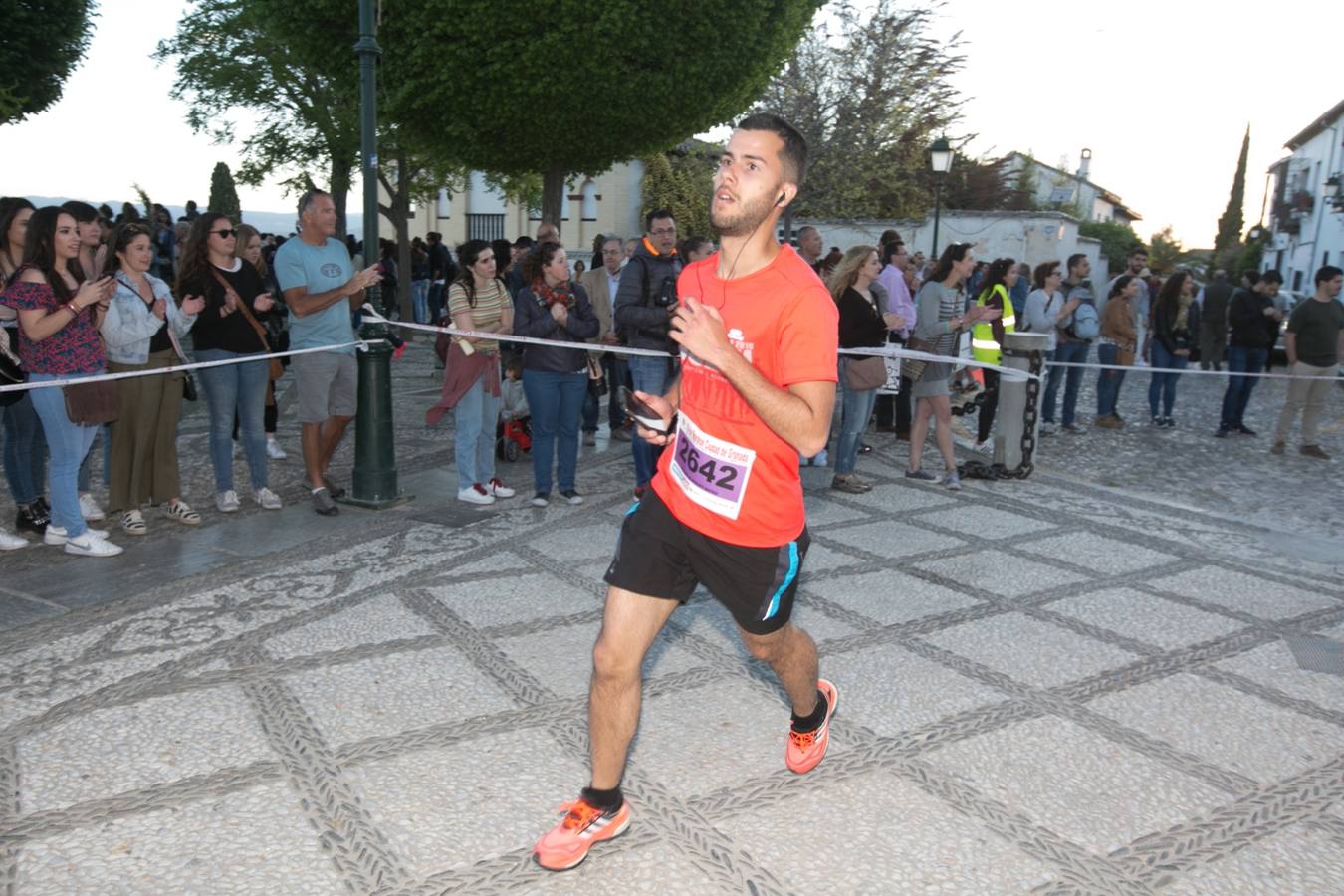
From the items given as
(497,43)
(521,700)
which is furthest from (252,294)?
(497,43)

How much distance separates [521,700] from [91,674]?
1710mm

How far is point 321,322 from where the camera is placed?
625cm

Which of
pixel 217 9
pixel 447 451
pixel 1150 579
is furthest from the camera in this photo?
pixel 217 9

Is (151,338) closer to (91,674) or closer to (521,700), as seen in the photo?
(91,674)

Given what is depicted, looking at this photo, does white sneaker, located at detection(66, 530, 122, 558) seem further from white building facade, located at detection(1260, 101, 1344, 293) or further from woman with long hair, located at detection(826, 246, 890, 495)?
white building facade, located at detection(1260, 101, 1344, 293)

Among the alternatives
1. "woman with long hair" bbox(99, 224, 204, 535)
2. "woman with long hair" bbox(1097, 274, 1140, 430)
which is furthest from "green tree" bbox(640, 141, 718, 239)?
"woman with long hair" bbox(99, 224, 204, 535)

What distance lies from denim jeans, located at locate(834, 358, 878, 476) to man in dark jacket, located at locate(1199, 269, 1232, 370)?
7.66 meters

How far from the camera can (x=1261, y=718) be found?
3896mm

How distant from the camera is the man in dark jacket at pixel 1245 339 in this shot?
1096 cm

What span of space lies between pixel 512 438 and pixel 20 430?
11.7ft

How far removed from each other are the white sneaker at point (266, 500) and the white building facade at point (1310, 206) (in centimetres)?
3502

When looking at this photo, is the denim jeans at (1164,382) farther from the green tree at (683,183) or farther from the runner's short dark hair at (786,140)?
the green tree at (683,183)

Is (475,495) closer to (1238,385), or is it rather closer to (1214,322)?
(1238,385)

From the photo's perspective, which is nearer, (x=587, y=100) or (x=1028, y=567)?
(x=1028, y=567)
